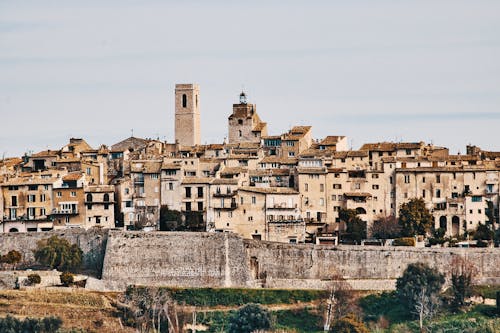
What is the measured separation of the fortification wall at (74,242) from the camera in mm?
81688

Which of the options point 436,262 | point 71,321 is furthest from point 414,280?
point 71,321

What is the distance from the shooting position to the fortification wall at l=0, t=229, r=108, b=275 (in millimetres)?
81688

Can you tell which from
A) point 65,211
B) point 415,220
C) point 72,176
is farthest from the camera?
point 72,176

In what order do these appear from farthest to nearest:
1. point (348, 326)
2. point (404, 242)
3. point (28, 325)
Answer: point (404, 242)
point (348, 326)
point (28, 325)

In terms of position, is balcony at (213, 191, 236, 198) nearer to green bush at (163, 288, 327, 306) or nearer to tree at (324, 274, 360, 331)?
green bush at (163, 288, 327, 306)

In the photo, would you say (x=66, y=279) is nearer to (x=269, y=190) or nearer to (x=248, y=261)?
(x=248, y=261)

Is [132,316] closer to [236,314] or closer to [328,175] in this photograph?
[236,314]

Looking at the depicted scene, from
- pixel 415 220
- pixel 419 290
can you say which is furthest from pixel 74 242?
pixel 419 290

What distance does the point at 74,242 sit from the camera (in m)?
82.1

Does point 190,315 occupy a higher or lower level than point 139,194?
lower

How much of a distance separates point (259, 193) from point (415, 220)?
729 centimetres

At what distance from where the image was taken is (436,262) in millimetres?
80062

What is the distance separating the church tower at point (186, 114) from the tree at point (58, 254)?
1765 centimetres

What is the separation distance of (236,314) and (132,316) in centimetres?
454
